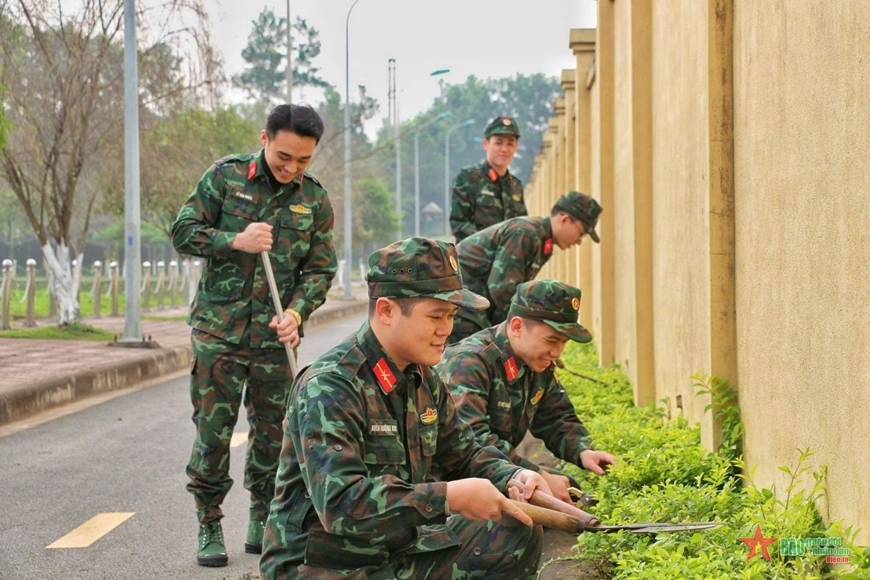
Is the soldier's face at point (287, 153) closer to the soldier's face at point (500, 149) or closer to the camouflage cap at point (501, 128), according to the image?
the camouflage cap at point (501, 128)

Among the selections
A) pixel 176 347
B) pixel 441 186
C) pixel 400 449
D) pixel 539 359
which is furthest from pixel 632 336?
pixel 441 186

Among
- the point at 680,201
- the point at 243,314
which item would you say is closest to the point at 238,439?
the point at 243,314

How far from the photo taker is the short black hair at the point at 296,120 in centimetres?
542

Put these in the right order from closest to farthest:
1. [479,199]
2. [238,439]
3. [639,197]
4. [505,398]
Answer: [505,398] → [639,197] → [238,439] → [479,199]

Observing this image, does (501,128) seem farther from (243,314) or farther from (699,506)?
(699,506)

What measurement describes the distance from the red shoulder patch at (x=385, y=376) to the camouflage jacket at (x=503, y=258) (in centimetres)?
342

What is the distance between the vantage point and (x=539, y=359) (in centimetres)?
505

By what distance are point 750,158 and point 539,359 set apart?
1.23 meters

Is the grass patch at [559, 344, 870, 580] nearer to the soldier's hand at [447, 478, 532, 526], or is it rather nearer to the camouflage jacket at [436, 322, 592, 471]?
the camouflage jacket at [436, 322, 592, 471]

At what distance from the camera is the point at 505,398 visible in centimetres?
507

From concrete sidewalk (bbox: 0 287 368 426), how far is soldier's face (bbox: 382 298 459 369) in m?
7.39

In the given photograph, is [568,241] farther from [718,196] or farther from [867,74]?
[867,74]

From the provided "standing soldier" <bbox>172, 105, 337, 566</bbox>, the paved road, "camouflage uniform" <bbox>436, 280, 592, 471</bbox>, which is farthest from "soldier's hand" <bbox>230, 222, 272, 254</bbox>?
the paved road

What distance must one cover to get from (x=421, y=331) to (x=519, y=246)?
3691 mm
